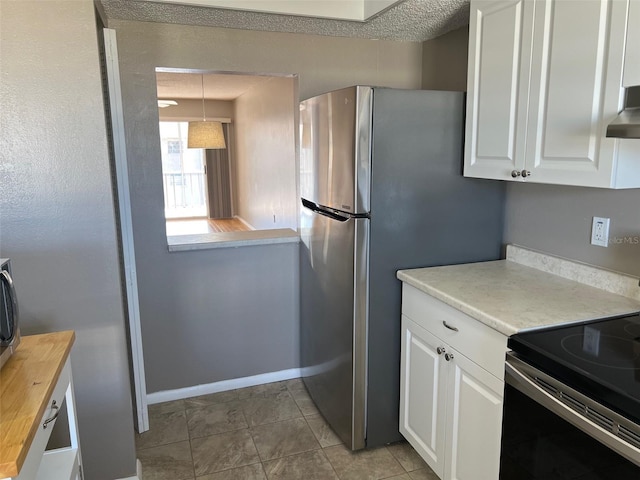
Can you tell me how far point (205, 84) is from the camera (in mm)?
6289

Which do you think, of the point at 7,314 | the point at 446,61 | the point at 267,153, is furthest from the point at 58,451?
the point at 267,153

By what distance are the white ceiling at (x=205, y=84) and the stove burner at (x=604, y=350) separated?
13.0 ft

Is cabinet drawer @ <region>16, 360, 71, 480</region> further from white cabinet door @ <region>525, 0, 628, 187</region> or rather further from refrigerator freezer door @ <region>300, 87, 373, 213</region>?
white cabinet door @ <region>525, 0, 628, 187</region>

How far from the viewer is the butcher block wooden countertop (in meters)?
0.96

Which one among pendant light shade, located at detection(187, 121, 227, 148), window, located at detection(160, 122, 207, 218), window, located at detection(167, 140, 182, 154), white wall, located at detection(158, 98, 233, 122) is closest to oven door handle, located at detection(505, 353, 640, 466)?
pendant light shade, located at detection(187, 121, 227, 148)

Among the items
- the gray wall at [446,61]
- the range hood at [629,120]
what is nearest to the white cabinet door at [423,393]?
the range hood at [629,120]

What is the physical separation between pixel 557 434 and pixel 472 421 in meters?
0.44

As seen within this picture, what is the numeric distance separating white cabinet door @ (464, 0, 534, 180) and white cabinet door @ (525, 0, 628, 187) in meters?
0.06

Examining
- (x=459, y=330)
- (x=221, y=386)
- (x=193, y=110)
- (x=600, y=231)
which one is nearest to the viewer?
(x=459, y=330)

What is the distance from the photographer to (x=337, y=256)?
7.68ft

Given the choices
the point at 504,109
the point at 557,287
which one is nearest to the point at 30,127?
the point at 504,109

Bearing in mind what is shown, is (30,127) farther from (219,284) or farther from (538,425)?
(538,425)

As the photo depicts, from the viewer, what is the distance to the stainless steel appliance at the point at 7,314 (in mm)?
1225

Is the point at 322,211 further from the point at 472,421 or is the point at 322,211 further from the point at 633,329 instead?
the point at 633,329
